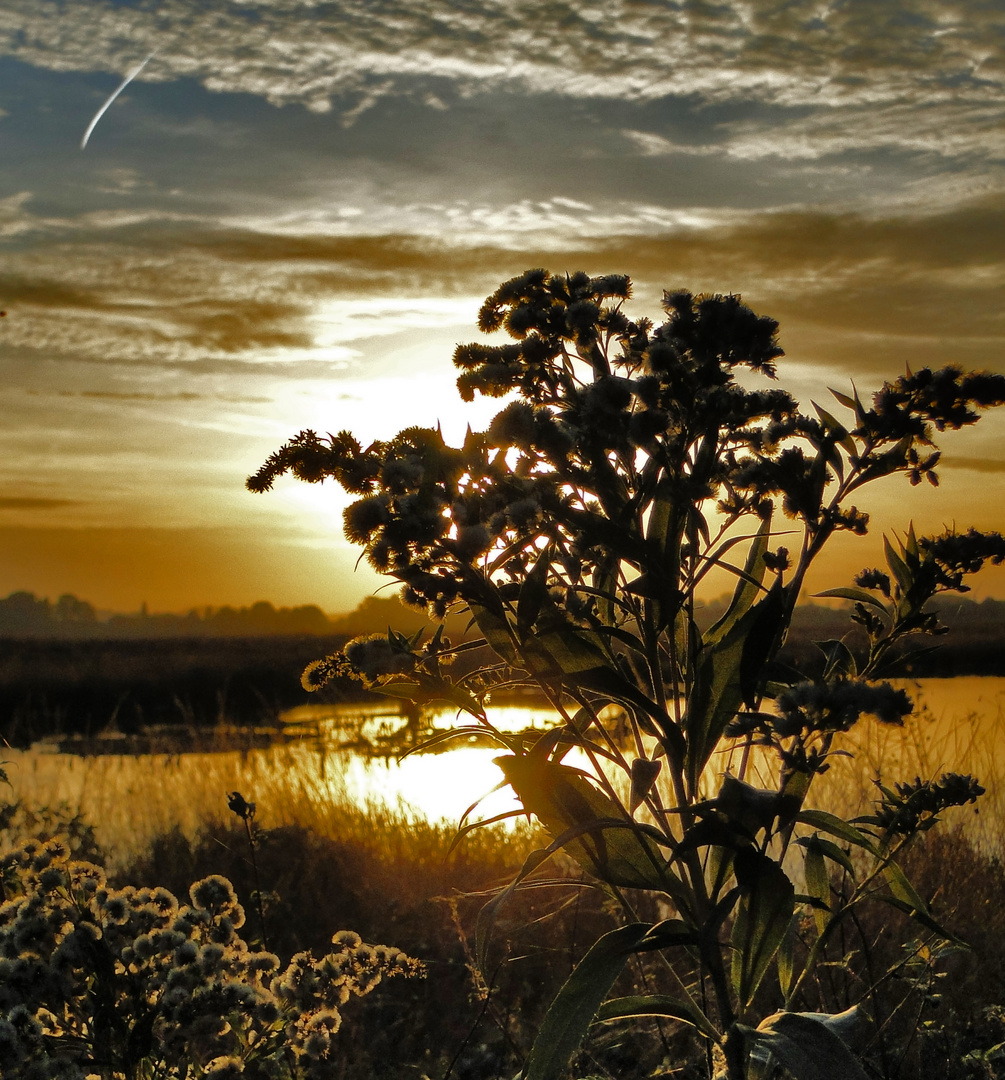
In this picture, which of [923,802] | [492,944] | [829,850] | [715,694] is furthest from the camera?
[492,944]

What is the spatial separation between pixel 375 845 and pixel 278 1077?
4.00 metres

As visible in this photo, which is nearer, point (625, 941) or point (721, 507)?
point (625, 941)

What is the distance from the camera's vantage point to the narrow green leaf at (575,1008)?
6.91 feet

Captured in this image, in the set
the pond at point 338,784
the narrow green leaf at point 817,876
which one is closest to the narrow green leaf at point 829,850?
the narrow green leaf at point 817,876

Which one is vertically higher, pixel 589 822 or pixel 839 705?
pixel 839 705

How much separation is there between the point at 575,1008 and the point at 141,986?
1.16 metres

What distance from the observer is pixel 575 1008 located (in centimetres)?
213

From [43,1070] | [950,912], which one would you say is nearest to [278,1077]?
[43,1070]

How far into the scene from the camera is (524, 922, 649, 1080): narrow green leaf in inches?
83.0

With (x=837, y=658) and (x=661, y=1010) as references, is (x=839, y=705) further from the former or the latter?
(x=661, y=1010)

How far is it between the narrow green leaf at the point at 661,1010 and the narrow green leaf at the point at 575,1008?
0.95ft

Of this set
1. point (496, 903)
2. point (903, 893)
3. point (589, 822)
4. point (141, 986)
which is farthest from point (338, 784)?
point (589, 822)

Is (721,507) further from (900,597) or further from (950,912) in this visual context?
(950,912)

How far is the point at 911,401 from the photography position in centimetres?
245
